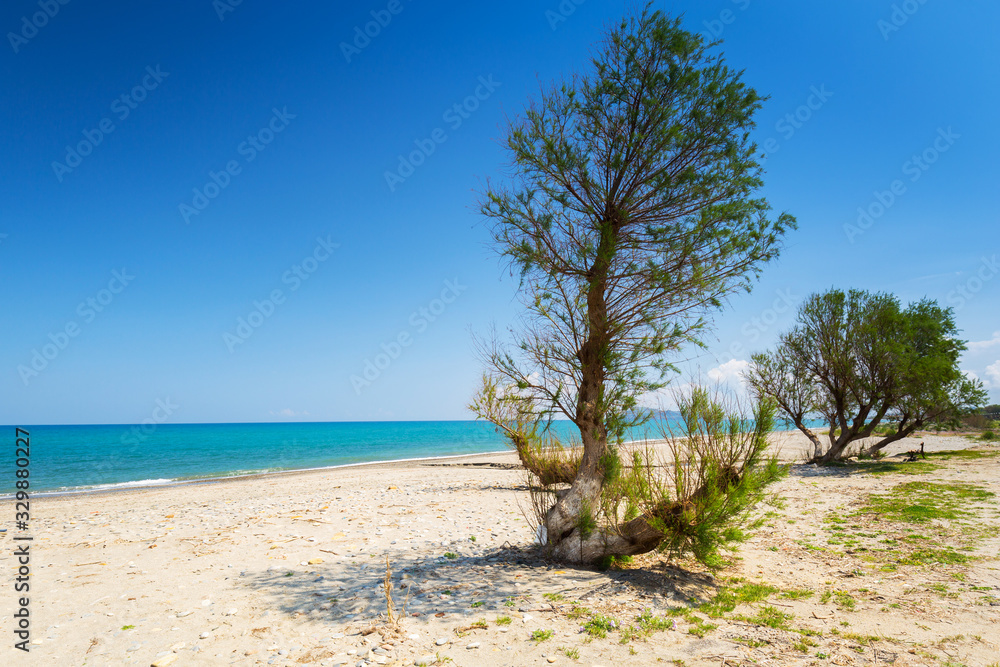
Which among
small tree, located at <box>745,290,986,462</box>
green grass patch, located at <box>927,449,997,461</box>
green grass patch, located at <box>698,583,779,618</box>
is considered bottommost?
green grass patch, located at <box>927,449,997,461</box>

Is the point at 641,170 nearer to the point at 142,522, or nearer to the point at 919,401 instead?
the point at 142,522

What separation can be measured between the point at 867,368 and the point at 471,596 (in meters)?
21.8

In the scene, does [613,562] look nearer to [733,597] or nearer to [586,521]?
[586,521]

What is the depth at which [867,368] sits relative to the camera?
2053cm

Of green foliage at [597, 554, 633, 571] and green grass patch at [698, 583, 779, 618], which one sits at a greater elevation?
green foliage at [597, 554, 633, 571]

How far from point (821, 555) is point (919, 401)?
1795 cm

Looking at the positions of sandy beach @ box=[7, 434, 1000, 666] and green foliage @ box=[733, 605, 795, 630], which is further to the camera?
green foliage @ box=[733, 605, 795, 630]

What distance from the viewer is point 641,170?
7055 millimetres

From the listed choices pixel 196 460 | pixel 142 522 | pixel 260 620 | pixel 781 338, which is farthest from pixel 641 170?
pixel 196 460

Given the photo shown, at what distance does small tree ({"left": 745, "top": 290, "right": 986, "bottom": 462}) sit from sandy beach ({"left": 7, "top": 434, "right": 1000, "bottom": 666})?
434 inches

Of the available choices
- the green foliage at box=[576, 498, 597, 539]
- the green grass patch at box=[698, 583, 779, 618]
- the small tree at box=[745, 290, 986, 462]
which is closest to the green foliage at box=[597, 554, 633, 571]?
the green foliage at box=[576, 498, 597, 539]

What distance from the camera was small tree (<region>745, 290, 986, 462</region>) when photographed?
1961 centimetres

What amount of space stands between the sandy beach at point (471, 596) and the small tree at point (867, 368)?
11032 millimetres

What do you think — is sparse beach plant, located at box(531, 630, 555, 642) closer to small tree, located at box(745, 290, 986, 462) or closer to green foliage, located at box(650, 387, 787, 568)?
green foliage, located at box(650, 387, 787, 568)
